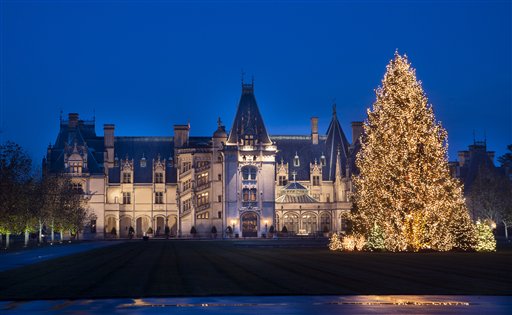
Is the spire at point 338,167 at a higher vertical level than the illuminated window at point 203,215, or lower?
higher

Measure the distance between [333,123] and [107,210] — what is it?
3600 centimetres

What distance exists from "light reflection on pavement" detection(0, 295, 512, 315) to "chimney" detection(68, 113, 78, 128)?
9774 centimetres

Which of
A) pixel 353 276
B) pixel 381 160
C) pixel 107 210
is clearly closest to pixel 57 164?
pixel 107 210

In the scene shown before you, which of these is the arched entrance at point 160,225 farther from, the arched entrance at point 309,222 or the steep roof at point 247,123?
the arched entrance at point 309,222

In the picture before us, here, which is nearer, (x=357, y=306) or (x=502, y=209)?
(x=357, y=306)

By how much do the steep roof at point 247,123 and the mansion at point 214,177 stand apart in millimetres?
135

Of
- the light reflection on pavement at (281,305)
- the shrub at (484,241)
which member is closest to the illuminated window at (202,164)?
the shrub at (484,241)

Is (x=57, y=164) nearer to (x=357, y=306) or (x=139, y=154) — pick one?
(x=139, y=154)

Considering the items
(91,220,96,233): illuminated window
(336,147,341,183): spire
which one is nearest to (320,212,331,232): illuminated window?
(336,147,341,183): spire

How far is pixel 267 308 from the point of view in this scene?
18.5 m

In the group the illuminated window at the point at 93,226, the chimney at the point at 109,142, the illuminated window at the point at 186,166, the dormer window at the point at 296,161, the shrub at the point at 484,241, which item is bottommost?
the shrub at the point at 484,241

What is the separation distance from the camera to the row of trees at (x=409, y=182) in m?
48.4

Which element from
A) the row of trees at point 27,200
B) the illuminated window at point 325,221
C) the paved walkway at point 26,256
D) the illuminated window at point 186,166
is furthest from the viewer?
the illuminated window at point 186,166

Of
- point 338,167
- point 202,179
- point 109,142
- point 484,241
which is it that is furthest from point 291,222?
point 484,241
